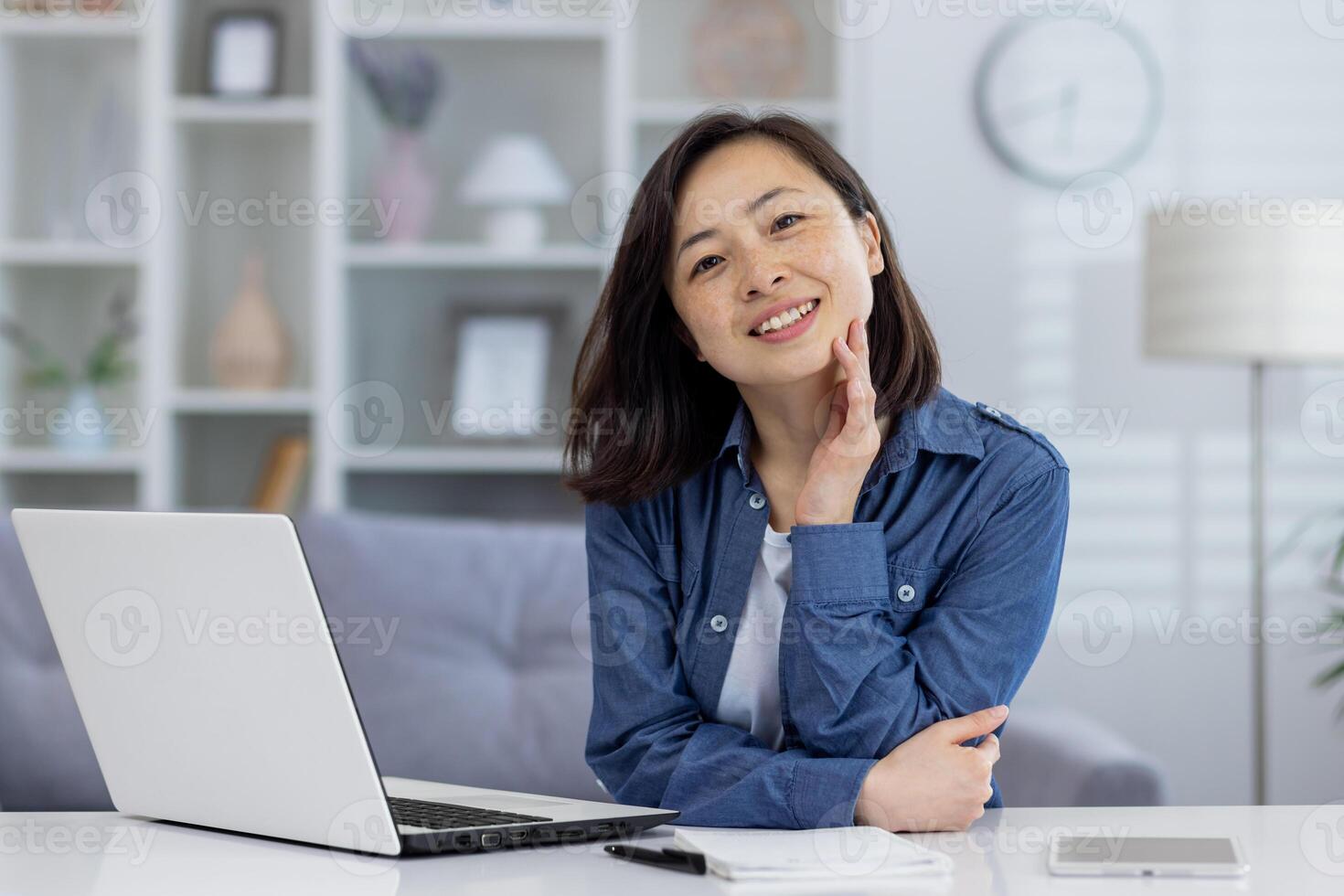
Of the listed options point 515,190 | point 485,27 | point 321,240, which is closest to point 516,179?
point 515,190

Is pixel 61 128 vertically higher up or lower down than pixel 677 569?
higher up

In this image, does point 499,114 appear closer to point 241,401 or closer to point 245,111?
point 245,111

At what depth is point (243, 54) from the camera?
3.12 meters

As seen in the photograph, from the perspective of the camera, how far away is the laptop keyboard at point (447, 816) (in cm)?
105

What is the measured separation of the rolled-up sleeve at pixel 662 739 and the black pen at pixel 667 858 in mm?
212

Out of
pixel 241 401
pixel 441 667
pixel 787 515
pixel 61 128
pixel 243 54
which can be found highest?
pixel 243 54

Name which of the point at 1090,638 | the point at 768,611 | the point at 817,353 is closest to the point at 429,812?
the point at 768,611

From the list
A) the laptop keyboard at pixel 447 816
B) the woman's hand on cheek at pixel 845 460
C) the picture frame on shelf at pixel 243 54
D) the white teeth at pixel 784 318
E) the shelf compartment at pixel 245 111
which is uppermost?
the picture frame on shelf at pixel 243 54

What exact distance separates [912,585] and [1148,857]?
0.45 meters

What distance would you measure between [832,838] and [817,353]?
0.53 m

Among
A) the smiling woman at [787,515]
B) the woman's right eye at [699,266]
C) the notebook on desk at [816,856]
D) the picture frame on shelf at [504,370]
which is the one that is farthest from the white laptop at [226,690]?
the picture frame on shelf at [504,370]

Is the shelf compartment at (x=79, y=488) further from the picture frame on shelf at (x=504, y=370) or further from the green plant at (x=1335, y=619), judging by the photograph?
the green plant at (x=1335, y=619)

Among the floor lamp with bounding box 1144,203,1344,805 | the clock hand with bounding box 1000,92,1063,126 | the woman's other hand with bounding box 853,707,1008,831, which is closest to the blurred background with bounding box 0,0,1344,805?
the clock hand with bounding box 1000,92,1063,126

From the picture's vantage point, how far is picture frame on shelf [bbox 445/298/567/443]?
123 inches
